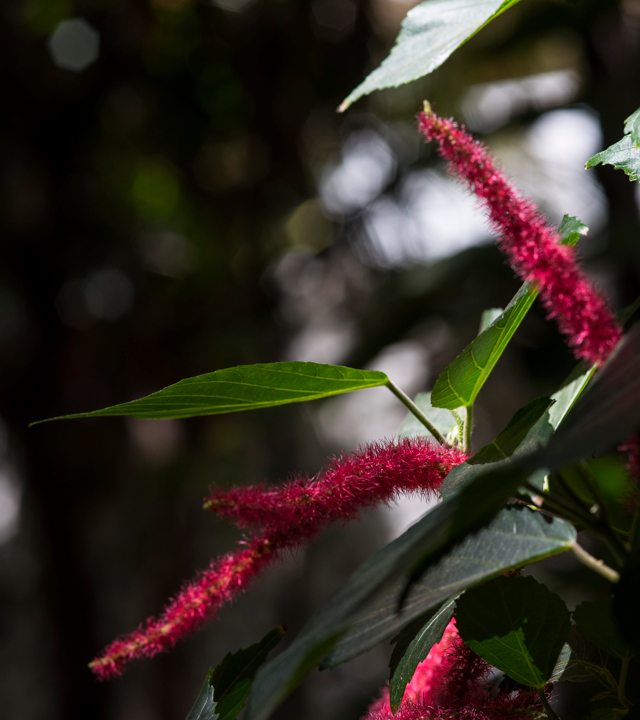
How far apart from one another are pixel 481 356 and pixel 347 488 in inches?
3.3

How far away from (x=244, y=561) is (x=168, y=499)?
165 centimetres

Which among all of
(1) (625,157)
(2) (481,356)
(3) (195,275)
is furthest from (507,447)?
(3) (195,275)

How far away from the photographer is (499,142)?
1502 millimetres

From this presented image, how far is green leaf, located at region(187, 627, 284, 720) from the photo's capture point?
0.84 ft

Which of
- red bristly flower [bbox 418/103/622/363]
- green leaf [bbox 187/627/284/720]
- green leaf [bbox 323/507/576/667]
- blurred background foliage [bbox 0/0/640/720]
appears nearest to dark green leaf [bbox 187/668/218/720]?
green leaf [bbox 187/627/284/720]

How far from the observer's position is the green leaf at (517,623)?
0.72 ft

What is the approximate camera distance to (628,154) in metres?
0.25

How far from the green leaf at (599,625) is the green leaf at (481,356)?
0.09 metres

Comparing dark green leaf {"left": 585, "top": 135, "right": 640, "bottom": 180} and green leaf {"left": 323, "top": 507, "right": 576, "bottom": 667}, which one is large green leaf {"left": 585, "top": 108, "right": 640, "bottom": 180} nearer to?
dark green leaf {"left": 585, "top": 135, "right": 640, "bottom": 180}

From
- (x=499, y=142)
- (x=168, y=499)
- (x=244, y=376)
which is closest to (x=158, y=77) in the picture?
(x=499, y=142)

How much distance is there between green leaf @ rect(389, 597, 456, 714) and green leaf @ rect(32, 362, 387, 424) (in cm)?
10

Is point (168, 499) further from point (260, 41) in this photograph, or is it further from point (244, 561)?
point (244, 561)

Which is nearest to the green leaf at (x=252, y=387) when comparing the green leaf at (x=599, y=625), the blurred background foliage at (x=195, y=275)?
the green leaf at (x=599, y=625)

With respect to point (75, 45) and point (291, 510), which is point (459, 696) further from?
point (75, 45)
